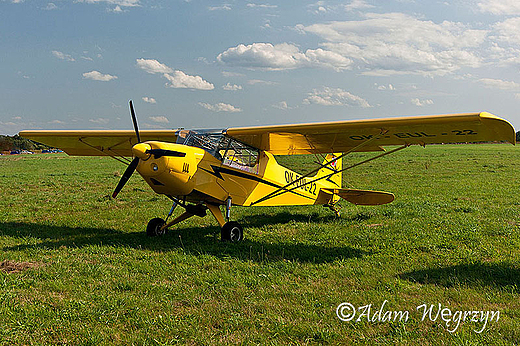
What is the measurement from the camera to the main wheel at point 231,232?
27.2 feet

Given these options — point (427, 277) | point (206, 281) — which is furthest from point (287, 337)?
point (427, 277)

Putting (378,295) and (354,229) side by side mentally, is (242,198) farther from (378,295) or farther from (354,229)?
(378,295)

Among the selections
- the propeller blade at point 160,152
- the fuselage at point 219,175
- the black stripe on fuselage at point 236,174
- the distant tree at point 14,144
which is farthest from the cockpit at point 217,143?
the distant tree at point 14,144

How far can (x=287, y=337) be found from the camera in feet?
13.6

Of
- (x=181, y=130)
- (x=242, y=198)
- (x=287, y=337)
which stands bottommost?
(x=287, y=337)

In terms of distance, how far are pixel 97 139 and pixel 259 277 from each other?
7.33 m

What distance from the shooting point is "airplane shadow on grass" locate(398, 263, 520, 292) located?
5559mm

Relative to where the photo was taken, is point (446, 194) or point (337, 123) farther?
point (446, 194)

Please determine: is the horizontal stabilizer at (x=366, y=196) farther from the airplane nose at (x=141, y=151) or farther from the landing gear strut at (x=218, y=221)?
the airplane nose at (x=141, y=151)

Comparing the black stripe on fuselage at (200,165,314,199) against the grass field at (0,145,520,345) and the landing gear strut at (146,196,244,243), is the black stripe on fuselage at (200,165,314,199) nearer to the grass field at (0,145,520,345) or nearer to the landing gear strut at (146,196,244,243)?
the landing gear strut at (146,196,244,243)

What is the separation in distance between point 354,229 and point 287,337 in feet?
18.7

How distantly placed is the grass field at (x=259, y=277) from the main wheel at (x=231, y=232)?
290 mm

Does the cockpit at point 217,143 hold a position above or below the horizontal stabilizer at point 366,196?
above

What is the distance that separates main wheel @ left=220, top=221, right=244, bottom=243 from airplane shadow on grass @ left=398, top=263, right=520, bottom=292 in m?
3.60
